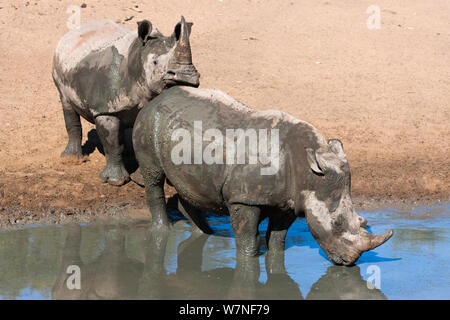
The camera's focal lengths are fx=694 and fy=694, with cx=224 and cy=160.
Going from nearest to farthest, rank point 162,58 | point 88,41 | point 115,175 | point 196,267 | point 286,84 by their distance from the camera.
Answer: point 196,267
point 162,58
point 115,175
point 88,41
point 286,84

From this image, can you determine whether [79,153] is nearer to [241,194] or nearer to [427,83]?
[241,194]

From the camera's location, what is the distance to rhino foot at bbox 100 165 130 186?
9203 mm

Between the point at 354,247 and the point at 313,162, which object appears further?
the point at 354,247

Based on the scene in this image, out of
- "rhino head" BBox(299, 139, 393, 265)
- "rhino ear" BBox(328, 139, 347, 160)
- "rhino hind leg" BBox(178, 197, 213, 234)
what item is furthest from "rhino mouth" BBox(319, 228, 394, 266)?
"rhino hind leg" BBox(178, 197, 213, 234)

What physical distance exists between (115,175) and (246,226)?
3198 millimetres

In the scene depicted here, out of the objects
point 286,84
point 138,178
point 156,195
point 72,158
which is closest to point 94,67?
point 138,178

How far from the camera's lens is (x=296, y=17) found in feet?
56.9

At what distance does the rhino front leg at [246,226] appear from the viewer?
644 cm

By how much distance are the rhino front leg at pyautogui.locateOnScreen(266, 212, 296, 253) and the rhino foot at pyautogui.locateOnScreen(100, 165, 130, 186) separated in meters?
2.93

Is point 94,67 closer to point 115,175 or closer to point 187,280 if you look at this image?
point 115,175

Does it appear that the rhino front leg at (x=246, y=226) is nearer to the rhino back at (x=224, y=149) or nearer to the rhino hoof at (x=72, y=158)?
the rhino back at (x=224, y=149)

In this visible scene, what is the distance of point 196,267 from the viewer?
268 inches

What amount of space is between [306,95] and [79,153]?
493cm

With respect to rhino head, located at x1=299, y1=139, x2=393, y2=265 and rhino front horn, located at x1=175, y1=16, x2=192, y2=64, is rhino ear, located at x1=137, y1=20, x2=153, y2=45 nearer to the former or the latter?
rhino front horn, located at x1=175, y1=16, x2=192, y2=64
